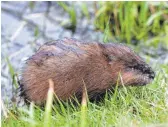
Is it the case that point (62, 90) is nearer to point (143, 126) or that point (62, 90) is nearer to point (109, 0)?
point (143, 126)

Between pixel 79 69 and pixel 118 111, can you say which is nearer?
pixel 118 111

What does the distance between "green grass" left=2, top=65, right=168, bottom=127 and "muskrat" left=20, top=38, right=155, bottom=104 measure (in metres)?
0.10

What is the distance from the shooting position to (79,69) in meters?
4.11

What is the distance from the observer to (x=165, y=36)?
7.23 m

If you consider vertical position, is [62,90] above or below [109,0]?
below

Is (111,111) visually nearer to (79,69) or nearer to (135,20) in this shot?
(79,69)

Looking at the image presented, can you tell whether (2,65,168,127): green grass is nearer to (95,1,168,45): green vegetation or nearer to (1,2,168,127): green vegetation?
(1,2,168,127): green vegetation

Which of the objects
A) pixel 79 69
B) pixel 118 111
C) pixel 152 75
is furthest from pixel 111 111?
pixel 152 75

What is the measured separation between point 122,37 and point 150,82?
127 inches

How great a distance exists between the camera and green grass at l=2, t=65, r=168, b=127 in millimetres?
3412

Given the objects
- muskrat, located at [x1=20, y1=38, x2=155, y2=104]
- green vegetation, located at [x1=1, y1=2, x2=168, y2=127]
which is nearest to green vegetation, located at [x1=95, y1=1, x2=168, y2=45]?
green vegetation, located at [x1=1, y1=2, x2=168, y2=127]

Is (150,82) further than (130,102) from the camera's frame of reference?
Yes

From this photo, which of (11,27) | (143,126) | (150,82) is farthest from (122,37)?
(143,126)

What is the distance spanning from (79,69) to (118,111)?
21.9 inches
